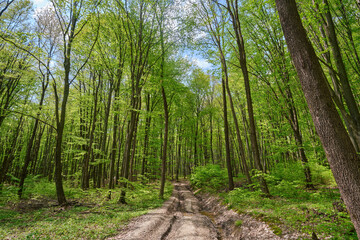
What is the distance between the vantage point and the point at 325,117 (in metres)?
2.96

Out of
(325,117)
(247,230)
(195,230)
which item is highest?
(325,117)

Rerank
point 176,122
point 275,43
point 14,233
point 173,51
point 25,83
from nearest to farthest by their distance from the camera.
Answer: point 14,233
point 275,43
point 25,83
point 173,51
point 176,122

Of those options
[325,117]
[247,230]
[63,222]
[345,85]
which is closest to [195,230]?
[247,230]

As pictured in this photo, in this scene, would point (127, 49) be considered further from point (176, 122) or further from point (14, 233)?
point (176, 122)

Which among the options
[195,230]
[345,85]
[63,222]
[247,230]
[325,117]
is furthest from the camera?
[63,222]

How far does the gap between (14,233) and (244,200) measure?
1037cm

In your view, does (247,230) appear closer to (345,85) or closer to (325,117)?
(325,117)

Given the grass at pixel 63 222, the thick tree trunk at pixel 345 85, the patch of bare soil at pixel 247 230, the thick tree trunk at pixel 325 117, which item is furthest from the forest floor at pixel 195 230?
the thick tree trunk at pixel 345 85

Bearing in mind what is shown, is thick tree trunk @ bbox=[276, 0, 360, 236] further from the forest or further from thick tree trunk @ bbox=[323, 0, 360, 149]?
thick tree trunk @ bbox=[323, 0, 360, 149]

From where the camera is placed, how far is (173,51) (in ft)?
48.4

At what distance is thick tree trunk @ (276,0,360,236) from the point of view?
2.67m

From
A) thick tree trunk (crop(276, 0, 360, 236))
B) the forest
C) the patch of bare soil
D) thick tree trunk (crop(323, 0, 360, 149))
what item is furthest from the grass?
thick tree trunk (crop(323, 0, 360, 149))

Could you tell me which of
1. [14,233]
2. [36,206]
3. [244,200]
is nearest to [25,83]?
[36,206]

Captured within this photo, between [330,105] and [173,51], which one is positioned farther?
[173,51]
